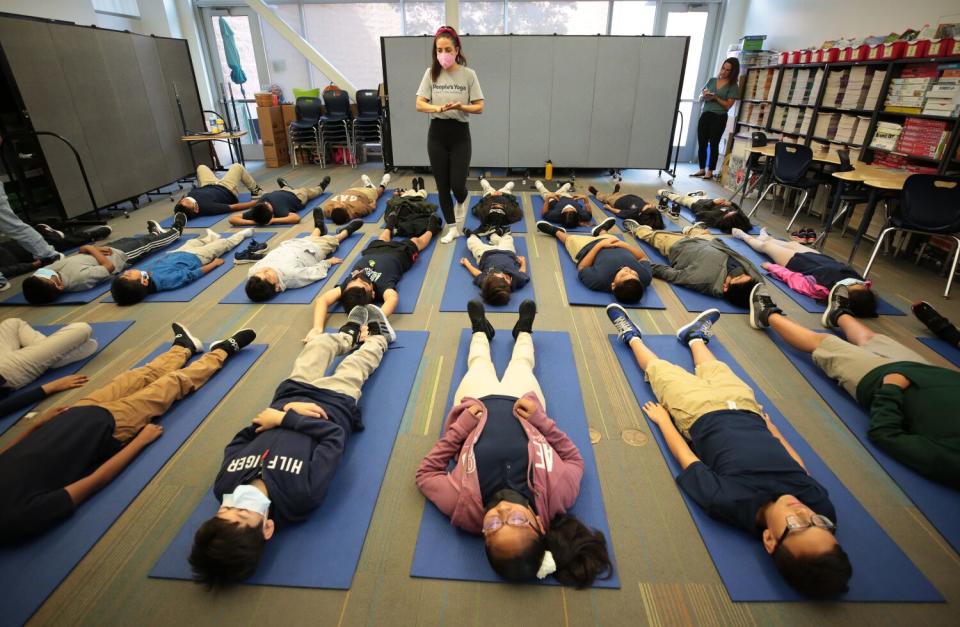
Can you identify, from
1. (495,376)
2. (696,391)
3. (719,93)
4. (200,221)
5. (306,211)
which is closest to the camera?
(696,391)

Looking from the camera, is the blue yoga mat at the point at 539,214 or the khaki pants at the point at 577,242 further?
the blue yoga mat at the point at 539,214

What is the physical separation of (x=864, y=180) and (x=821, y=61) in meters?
2.50

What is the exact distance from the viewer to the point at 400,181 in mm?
7023

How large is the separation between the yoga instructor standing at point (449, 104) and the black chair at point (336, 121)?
4.10 meters

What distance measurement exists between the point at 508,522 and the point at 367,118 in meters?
7.64

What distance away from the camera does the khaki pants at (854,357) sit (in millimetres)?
2273

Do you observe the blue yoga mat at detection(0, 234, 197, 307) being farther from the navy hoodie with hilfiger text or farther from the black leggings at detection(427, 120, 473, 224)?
the black leggings at detection(427, 120, 473, 224)

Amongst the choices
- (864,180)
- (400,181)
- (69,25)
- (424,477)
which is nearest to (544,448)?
(424,477)

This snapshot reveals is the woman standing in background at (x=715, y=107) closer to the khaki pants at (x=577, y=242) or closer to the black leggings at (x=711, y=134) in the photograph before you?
the black leggings at (x=711, y=134)

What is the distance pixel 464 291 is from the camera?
347 cm

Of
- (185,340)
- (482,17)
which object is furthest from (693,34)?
(185,340)

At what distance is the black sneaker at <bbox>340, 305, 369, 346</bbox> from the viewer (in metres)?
2.69

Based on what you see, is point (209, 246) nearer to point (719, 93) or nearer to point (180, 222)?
point (180, 222)

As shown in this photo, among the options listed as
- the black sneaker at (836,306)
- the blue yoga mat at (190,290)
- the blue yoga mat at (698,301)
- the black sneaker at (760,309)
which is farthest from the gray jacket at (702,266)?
the blue yoga mat at (190,290)
